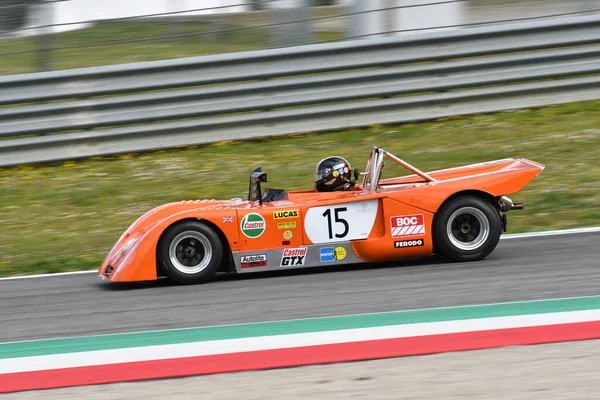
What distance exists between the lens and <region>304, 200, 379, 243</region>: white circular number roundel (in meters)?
6.68

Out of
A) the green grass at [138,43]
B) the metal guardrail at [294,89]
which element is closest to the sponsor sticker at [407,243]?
the metal guardrail at [294,89]

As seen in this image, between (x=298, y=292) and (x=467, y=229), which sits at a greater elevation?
(x=467, y=229)

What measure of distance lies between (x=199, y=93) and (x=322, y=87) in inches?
57.7

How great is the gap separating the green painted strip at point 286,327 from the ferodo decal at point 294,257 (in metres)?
1.23

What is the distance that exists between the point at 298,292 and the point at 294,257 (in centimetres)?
50

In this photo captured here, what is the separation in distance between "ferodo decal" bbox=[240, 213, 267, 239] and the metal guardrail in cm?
415

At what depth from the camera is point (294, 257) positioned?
6703 mm

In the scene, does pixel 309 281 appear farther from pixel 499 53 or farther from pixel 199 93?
pixel 499 53

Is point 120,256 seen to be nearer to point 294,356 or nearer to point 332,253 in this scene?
point 332,253

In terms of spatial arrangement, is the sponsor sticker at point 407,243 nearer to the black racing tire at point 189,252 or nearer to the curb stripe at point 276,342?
the black racing tire at point 189,252

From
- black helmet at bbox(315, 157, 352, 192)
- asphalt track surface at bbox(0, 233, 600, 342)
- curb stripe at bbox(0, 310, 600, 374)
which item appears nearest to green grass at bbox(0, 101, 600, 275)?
asphalt track surface at bbox(0, 233, 600, 342)

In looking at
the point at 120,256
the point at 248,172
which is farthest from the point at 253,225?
the point at 248,172

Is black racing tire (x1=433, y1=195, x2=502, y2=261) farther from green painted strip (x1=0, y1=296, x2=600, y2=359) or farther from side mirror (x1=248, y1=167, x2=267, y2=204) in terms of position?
side mirror (x1=248, y1=167, x2=267, y2=204)

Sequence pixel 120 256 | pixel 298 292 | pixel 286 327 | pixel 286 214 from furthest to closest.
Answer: pixel 120 256 < pixel 286 214 < pixel 298 292 < pixel 286 327
